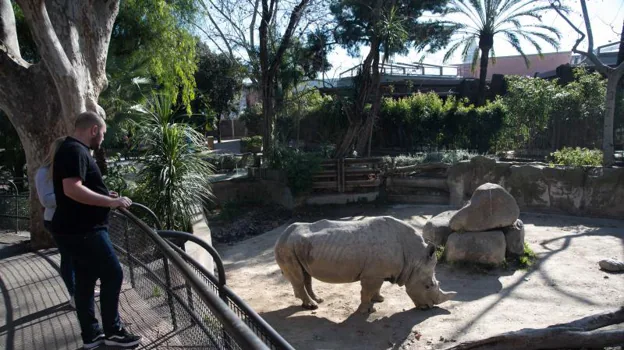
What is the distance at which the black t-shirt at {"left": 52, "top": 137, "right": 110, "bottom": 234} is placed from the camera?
2836 mm

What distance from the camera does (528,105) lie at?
52.9 ft

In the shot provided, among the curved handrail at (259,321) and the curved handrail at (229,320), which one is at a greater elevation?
the curved handrail at (229,320)

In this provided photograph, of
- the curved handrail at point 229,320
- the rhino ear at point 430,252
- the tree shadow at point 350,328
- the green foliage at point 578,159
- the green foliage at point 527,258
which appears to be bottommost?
the tree shadow at point 350,328

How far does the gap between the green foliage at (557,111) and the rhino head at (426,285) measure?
12.3m

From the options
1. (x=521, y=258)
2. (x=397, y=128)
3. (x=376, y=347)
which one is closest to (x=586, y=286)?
(x=521, y=258)

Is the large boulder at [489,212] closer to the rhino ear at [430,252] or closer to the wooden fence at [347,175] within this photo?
the rhino ear at [430,252]

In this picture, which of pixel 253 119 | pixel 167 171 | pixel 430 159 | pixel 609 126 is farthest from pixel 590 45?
pixel 253 119

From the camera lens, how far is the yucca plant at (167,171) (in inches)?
280

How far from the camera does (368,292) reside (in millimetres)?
5781

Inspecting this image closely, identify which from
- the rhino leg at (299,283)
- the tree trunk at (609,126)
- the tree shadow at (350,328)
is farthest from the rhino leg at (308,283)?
the tree trunk at (609,126)

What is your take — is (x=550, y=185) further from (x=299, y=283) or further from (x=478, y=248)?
(x=299, y=283)

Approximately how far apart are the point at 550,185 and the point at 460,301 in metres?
5.57

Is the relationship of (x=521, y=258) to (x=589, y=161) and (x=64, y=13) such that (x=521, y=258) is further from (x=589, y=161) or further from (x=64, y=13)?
(x=64, y=13)

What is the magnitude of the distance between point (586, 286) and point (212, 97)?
25.2 metres
